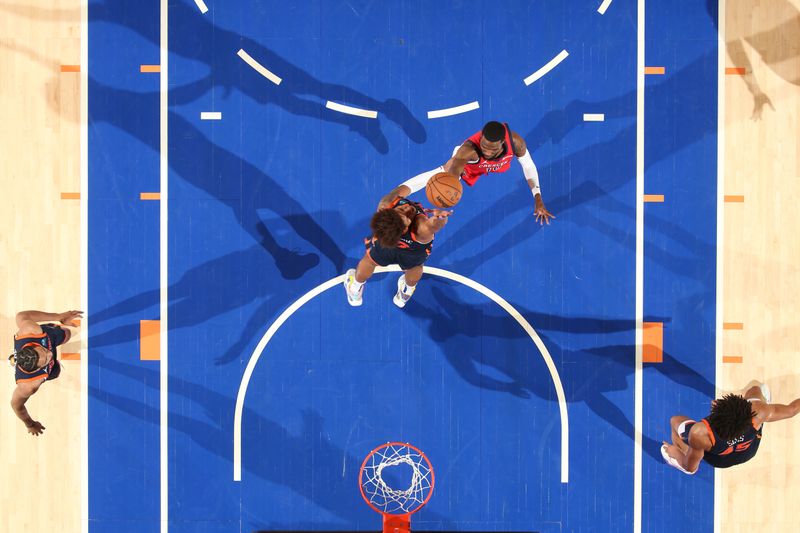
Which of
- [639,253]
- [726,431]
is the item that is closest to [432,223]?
[639,253]

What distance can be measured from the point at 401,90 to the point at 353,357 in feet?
12.2

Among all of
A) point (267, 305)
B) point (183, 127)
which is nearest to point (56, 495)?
point (267, 305)

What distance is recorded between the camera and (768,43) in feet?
27.3

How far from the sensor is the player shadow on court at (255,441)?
8305mm

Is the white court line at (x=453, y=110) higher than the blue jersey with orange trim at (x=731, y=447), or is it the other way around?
the white court line at (x=453, y=110)

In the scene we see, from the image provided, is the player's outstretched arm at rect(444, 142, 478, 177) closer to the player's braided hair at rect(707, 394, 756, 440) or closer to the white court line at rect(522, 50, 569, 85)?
the white court line at rect(522, 50, 569, 85)

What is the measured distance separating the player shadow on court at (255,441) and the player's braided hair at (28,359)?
1.05 m

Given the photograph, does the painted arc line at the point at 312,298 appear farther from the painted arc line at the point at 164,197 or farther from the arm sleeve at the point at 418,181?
the arm sleeve at the point at 418,181

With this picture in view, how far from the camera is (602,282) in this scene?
8.32 metres

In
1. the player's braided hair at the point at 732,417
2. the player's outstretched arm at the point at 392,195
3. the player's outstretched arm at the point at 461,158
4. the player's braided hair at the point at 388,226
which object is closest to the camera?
the player's braided hair at the point at 388,226

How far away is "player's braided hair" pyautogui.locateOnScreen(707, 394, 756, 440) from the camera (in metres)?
6.87

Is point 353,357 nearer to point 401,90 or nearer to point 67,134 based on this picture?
point 401,90

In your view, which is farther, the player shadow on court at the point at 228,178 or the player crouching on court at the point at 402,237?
the player shadow on court at the point at 228,178

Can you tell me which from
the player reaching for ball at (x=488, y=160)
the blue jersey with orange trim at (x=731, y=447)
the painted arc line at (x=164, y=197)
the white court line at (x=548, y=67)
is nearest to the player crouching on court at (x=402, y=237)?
the player reaching for ball at (x=488, y=160)
